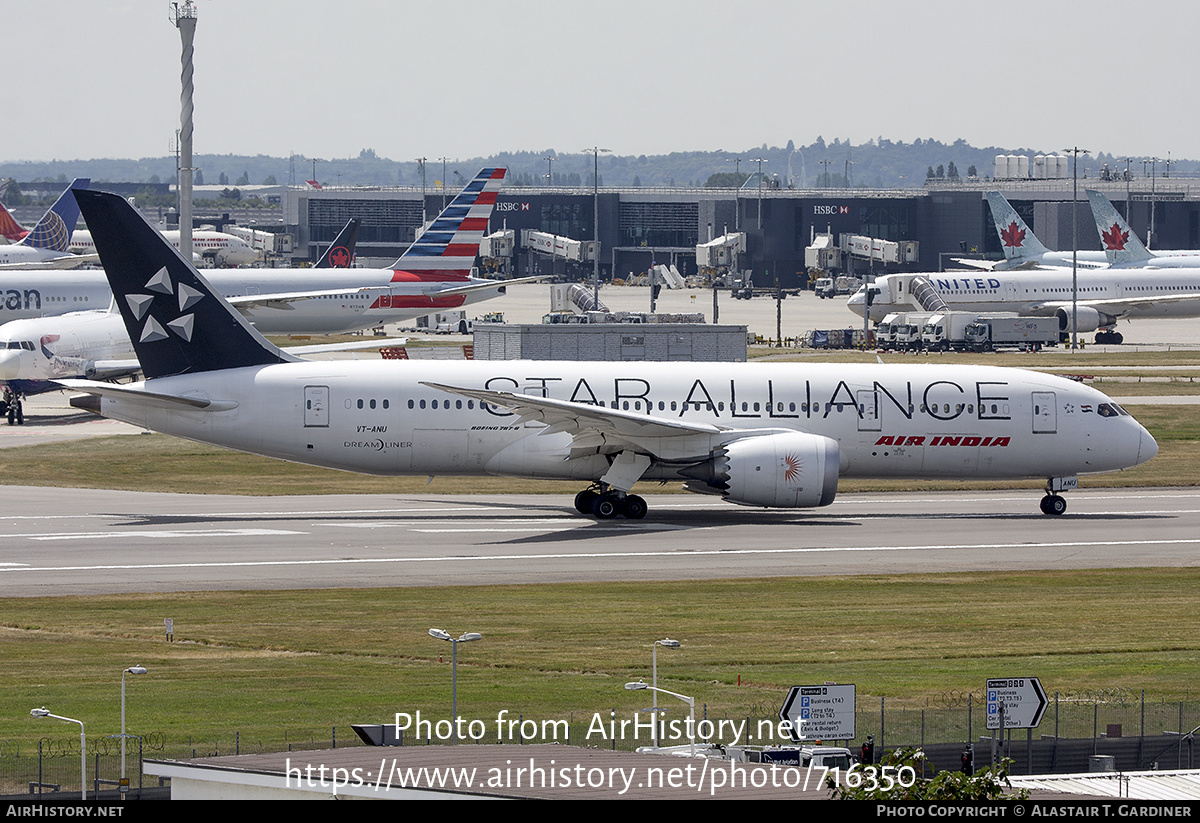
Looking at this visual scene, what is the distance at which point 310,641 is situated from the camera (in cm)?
3064

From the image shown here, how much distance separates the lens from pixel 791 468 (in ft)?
143

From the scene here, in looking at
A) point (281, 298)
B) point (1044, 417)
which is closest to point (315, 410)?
point (1044, 417)

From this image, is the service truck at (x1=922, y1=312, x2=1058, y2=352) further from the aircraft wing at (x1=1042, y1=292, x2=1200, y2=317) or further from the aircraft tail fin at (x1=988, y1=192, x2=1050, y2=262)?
the aircraft tail fin at (x1=988, y1=192, x2=1050, y2=262)

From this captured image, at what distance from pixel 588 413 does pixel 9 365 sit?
36117mm

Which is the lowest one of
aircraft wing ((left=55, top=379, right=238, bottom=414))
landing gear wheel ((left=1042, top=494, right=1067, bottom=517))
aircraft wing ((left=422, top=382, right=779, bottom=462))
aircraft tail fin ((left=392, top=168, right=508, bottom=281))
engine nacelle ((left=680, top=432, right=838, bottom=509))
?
landing gear wheel ((left=1042, top=494, right=1067, bottom=517))

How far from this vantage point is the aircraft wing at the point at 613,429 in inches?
1684

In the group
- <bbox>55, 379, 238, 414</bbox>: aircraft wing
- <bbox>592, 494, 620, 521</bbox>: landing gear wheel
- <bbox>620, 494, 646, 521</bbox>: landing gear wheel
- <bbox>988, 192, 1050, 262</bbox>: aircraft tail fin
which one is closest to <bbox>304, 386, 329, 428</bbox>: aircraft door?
<bbox>55, 379, 238, 414</bbox>: aircraft wing

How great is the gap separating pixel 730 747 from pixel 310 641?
1157 centimetres

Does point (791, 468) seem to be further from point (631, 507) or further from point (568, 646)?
point (568, 646)

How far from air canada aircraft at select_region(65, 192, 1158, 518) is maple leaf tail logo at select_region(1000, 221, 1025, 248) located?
346ft

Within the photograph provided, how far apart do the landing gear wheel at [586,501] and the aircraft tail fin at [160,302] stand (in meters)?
10.4

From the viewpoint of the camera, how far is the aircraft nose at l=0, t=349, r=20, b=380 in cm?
6806

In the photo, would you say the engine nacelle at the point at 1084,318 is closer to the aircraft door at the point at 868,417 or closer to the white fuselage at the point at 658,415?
the white fuselage at the point at 658,415
